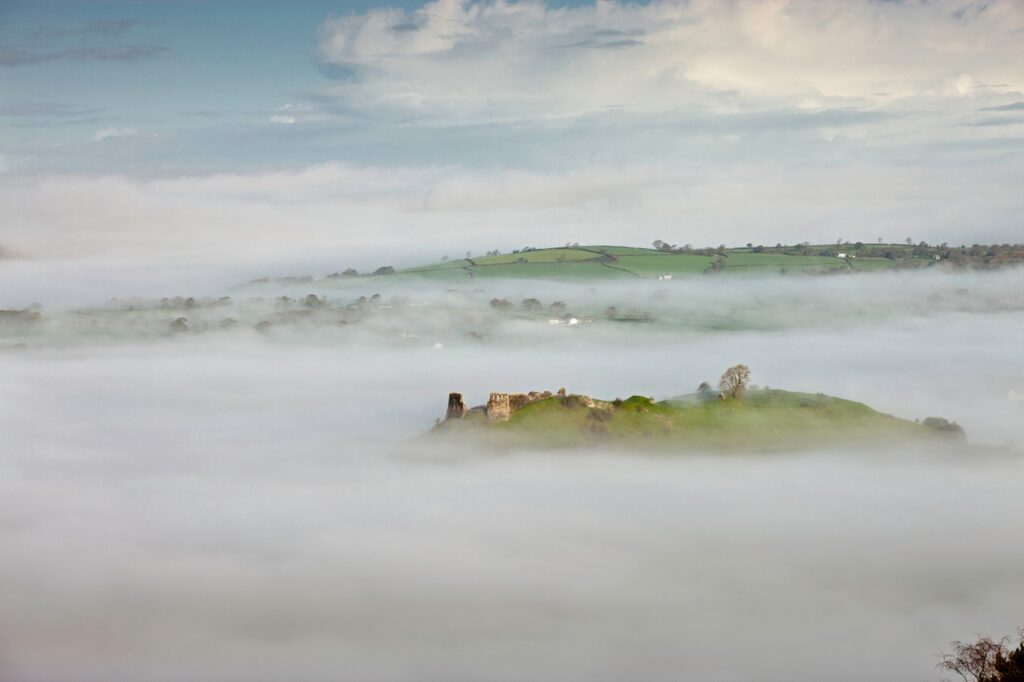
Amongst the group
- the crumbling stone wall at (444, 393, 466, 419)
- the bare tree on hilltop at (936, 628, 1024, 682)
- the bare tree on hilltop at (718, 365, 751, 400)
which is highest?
the bare tree on hilltop at (718, 365, 751, 400)

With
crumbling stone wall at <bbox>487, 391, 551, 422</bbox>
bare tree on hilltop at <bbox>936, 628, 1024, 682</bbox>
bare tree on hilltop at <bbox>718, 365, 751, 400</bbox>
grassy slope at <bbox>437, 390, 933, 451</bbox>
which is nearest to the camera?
bare tree on hilltop at <bbox>936, 628, 1024, 682</bbox>

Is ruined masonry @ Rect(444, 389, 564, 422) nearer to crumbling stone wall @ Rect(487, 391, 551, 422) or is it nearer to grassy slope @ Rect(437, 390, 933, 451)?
crumbling stone wall @ Rect(487, 391, 551, 422)

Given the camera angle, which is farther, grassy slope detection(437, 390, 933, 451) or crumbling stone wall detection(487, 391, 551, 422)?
grassy slope detection(437, 390, 933, 451)

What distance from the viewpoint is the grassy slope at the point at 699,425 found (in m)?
98.9

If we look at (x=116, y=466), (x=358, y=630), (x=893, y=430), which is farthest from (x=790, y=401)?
(x=116, y=466)

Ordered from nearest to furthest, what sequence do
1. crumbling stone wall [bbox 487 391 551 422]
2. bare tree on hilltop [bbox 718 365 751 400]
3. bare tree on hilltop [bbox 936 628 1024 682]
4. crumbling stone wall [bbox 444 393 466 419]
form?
1. bare tree on hilltop [bbox 936 628 1024 682]
2. crumbling stone wall [bbox 487 391 551 422]
3. crumbling stone wall [bbox 444 393 466 419]
4. bare tree on hilltop [bbox 718 365 751 400]

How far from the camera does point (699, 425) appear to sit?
4003 inches

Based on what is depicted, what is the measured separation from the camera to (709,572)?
10475 centimetres

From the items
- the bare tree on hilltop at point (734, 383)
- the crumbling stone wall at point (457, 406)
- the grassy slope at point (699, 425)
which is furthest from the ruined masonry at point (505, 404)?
the bare tree on hilltop at point (734, 383)

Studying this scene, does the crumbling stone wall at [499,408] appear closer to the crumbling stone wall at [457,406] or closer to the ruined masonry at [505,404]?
the ruined masonry at [505,404]

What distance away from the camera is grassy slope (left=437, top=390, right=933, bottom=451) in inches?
3893

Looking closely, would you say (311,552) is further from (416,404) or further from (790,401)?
(416,404)

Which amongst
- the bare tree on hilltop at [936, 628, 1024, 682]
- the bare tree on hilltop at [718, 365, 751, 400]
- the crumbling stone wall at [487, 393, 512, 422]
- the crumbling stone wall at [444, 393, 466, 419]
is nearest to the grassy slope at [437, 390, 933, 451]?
the crumbling stone wall at [487, 393, 512, 422]

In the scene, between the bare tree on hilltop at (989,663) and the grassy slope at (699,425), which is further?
the grassy slope at (699,425)
